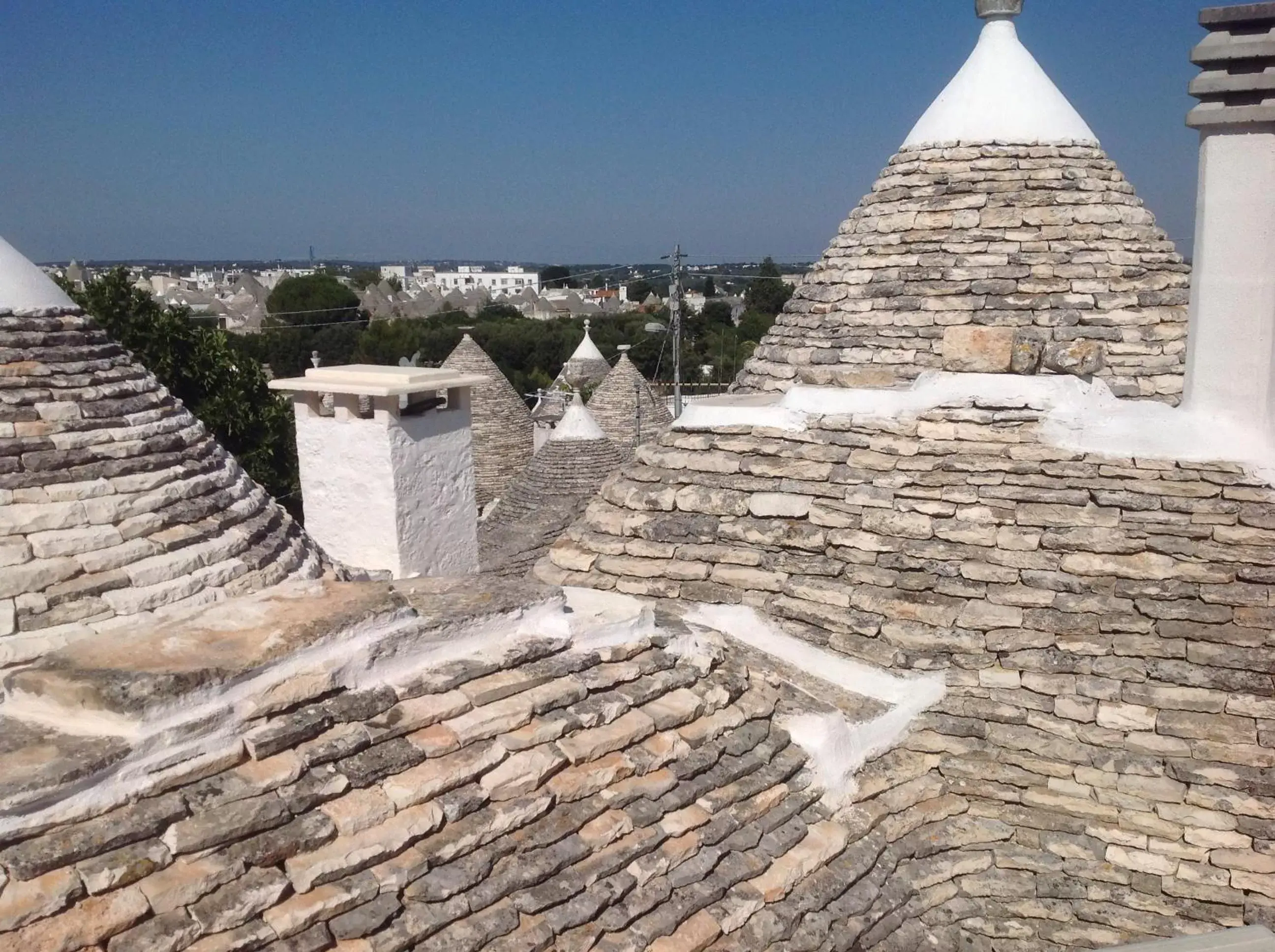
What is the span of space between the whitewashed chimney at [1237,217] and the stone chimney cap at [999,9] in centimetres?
195

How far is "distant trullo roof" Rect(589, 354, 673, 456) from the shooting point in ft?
64.1

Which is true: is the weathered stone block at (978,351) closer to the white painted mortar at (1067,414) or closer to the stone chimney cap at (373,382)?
the white painted mortar at (1067,414)

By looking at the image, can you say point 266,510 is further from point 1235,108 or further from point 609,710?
point 1235,108

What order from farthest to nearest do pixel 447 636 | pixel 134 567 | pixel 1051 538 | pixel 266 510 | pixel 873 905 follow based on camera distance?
pixel 266 510
pixel 134 567
pixel 1051 538
pixel 873 905
pixel 447 636

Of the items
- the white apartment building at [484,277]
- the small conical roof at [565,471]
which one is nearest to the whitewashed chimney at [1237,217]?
the small conical roof at [565,471]

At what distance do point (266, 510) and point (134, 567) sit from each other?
1.30m

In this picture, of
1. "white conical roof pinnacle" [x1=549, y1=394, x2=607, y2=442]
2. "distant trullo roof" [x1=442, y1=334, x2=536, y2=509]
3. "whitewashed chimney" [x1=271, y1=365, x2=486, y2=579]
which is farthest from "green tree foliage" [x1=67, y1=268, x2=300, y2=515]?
"whitewashed chimney" [x1=271, y1=365, x2=486, y2=579]

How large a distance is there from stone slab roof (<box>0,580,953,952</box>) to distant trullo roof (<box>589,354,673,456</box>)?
1518 cm

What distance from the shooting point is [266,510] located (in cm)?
651

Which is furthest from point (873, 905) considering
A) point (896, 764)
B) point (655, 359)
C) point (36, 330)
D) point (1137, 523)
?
point (655, 359)

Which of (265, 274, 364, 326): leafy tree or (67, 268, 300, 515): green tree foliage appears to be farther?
(265, 274, 364, 326): leafy tree

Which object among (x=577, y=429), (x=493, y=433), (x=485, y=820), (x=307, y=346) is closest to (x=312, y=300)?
(x=307, y=346)

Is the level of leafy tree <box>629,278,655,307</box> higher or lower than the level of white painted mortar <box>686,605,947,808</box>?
higher

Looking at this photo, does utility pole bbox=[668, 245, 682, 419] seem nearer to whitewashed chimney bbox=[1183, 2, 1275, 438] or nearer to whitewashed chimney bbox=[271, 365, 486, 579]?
whitewashed chimney bbox=[271, 365, 486, 579]
